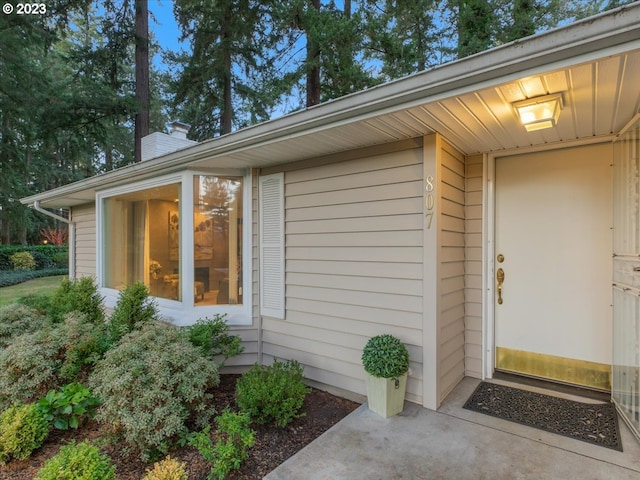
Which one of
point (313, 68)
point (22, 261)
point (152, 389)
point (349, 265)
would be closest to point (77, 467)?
point (152, 389)

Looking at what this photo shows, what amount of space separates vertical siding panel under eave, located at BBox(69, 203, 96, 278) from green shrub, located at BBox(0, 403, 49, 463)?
474 centimetres

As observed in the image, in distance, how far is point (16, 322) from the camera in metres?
3.75

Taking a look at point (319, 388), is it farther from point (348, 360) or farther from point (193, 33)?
point (193, 33)

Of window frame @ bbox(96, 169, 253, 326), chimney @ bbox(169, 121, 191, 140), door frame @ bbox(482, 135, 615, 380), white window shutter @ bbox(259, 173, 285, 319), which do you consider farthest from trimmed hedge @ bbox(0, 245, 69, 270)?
door frame @ bbox(482, 135, 615, 380)

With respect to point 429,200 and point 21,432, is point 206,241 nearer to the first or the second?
point 21,432

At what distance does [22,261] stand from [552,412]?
17188 mm

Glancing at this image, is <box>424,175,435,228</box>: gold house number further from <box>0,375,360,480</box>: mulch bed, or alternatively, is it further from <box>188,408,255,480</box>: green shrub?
<box>188,408,255,480</box>: green shrub

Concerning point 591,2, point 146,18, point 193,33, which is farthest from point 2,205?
point 591,2

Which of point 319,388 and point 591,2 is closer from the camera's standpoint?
point 319,388

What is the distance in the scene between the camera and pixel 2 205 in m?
11.5

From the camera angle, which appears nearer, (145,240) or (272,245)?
(272,245)

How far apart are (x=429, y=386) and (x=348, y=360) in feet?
2.44

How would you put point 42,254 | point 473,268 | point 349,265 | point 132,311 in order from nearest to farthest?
point 349,265, point 473,268, point 132,311, point 42,254

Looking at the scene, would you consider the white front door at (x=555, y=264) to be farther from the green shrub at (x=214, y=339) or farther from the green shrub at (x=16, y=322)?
the green shrub at (x=16, y=322)
